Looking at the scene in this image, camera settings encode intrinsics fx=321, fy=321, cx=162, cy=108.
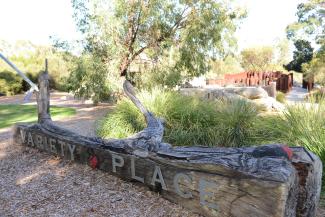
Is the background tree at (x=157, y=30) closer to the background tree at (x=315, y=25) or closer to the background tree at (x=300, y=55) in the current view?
the background tree at (x=315, y=25)

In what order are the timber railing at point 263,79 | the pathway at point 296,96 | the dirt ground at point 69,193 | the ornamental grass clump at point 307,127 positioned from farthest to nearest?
the timber railing at point 263,79 → the pathway at point 296,96 → the ornamental grass clump at point 307,127 → the dirt ground at point 69,193

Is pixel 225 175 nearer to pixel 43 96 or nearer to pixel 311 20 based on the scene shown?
pixel 43 96

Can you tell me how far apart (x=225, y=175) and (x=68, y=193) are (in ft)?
5.76

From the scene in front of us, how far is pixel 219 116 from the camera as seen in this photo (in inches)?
Result: 228

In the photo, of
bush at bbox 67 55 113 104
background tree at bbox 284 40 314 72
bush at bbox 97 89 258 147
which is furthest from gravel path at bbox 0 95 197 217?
background tree at bbox 284 40 314 72

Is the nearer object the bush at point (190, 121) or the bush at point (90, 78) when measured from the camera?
the bush at point (190, 121)

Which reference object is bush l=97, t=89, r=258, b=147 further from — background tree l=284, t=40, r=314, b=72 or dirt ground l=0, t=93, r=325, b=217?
background tree l=284, t=40, r=314, b=72

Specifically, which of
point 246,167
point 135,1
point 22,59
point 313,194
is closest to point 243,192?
point 246,167

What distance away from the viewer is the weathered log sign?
2301 millimetres

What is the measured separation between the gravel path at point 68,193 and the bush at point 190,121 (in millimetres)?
1936

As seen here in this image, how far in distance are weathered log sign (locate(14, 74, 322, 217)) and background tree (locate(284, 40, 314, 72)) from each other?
31191 mm

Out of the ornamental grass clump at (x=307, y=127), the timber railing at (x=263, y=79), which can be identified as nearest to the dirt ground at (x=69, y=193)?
the ornamental grass clump at (x=307, y=127)

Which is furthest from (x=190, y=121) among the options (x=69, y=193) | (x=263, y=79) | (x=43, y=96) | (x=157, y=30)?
(x=263, y=79)

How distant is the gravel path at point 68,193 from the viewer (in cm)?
295
